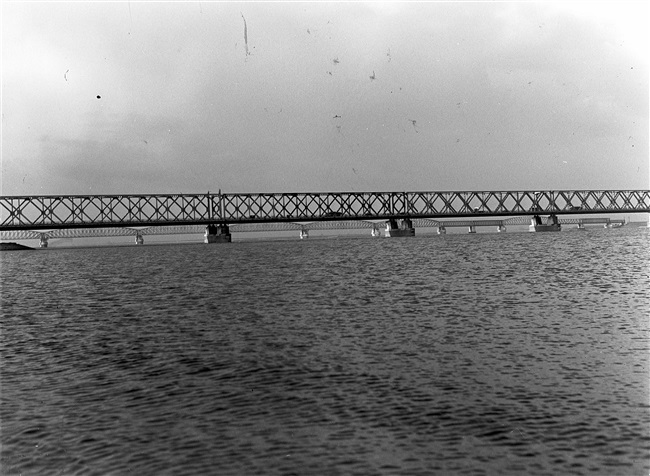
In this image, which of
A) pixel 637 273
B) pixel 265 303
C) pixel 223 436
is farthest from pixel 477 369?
pixel 637 273

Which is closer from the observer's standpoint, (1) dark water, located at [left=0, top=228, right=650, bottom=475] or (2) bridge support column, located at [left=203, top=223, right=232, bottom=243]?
(1) dark water, located at [left=0, top=228, right=650, bottom=475]

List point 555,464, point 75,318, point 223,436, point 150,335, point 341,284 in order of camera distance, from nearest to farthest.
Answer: point 555,464
point 223,436
point 150,335
point 75,318
point 341,284

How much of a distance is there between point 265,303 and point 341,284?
10.5 metres

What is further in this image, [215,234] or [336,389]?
[215,234]

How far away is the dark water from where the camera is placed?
11039mm

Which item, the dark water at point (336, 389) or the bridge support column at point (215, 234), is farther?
the bridge support column at point (215, 234)

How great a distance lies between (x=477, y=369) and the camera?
16.8m

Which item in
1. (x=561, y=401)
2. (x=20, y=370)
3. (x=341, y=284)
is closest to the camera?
(x=561, y=401)

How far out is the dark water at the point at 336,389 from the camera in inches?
435

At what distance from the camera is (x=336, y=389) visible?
1531cm

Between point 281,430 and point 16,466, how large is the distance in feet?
14.4

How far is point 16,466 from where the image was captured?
11.3 meters

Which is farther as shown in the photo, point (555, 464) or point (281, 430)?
point (281, 430)

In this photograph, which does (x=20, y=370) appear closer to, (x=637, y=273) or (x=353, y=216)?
(x=637, y=273)
